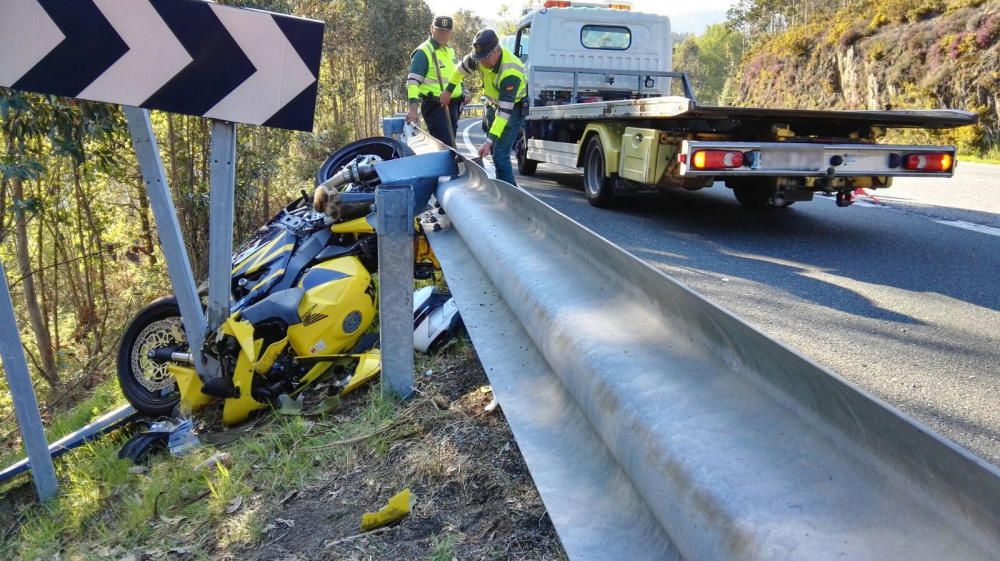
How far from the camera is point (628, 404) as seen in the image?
51.4 inches

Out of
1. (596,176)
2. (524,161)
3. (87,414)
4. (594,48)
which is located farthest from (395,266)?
(594,48)

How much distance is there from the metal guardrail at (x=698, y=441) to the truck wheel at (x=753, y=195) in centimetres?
715

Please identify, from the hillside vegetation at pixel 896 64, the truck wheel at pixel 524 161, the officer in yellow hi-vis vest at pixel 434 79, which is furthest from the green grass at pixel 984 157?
the officer in yellow hi-vis vest at pixel 434 79

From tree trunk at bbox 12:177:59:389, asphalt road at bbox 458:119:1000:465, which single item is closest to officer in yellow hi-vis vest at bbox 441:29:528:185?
asphalt road at bbox 458:119:1000:465

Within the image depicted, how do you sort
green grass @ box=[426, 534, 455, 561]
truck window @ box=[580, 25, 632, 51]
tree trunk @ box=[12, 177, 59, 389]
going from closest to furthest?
1. green grass @ box=[426, 534, 455, 561]
2. tree trunk @ box=[12, 177, 59, 389]
3. truck window @ box=[580, 25, 632, 51]

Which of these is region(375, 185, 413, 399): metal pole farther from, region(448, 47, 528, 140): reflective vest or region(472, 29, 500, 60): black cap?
region(472, 29, 500, 60): black cap

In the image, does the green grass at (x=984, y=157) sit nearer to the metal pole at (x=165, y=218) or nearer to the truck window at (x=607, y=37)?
the truck window at (x=607, y=37)

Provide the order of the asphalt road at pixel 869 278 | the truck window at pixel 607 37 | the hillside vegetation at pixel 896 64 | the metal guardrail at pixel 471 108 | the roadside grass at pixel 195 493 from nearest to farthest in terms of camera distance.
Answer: the roadside grass at pixel 195 493, the asphalt road at pixel 869 278, the metal guardrail at pixel 471 108, the truck window at pixel 607 37, the hillside vegetation at pixel 896 64

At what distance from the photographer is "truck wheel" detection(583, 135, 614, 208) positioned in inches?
345

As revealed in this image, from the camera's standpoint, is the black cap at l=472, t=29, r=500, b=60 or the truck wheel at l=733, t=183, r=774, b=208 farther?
the truck wheel at l=733, t=183, r=774, b=208

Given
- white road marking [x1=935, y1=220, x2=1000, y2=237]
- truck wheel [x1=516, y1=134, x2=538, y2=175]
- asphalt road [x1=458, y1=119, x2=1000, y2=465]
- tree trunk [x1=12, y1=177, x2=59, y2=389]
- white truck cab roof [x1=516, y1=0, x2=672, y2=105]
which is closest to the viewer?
asphalt road [x1=458, y1=119, x2=1000, y2=465]

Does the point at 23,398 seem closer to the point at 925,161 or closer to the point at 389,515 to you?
the point at 389,515

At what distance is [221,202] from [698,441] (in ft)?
9.14

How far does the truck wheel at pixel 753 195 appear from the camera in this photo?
8602 millimetres
